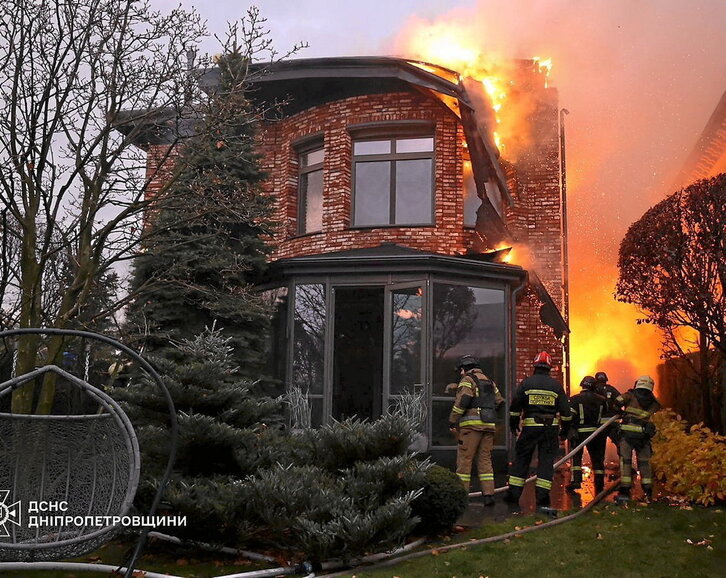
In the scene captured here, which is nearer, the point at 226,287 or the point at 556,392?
the point at 556,392

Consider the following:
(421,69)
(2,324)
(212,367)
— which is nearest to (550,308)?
(421,69)

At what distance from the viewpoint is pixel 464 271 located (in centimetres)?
1224

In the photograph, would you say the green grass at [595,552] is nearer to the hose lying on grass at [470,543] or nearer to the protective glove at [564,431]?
the hose lying on grass at [470,543]

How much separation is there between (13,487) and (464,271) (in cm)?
812

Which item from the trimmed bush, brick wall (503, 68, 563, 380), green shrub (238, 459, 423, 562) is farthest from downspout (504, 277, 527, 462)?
green shrub (238, 459, 423, 562)

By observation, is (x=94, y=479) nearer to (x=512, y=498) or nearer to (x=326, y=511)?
(x=326, y=511)

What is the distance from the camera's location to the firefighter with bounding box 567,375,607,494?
1044 cm

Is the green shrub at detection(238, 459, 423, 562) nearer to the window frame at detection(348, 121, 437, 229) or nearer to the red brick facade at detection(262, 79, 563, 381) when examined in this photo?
the red brick facade at detection(262, 79, 563, 381)

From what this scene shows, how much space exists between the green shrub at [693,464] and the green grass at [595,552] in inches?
20.4

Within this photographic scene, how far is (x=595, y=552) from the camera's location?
6.49 m

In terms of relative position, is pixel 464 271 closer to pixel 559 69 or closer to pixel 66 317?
pixel 66 317

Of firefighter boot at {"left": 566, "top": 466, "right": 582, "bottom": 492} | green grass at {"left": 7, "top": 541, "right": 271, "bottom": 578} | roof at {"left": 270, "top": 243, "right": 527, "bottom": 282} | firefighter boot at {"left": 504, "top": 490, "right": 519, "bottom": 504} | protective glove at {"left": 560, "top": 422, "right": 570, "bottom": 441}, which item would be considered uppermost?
roof at {"left": 270, "top": 243, "right": 527, "bottom": 282}

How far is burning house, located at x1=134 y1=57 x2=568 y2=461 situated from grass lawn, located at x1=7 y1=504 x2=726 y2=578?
190 inches

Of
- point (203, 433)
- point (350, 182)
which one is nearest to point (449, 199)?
point (350, 182)
